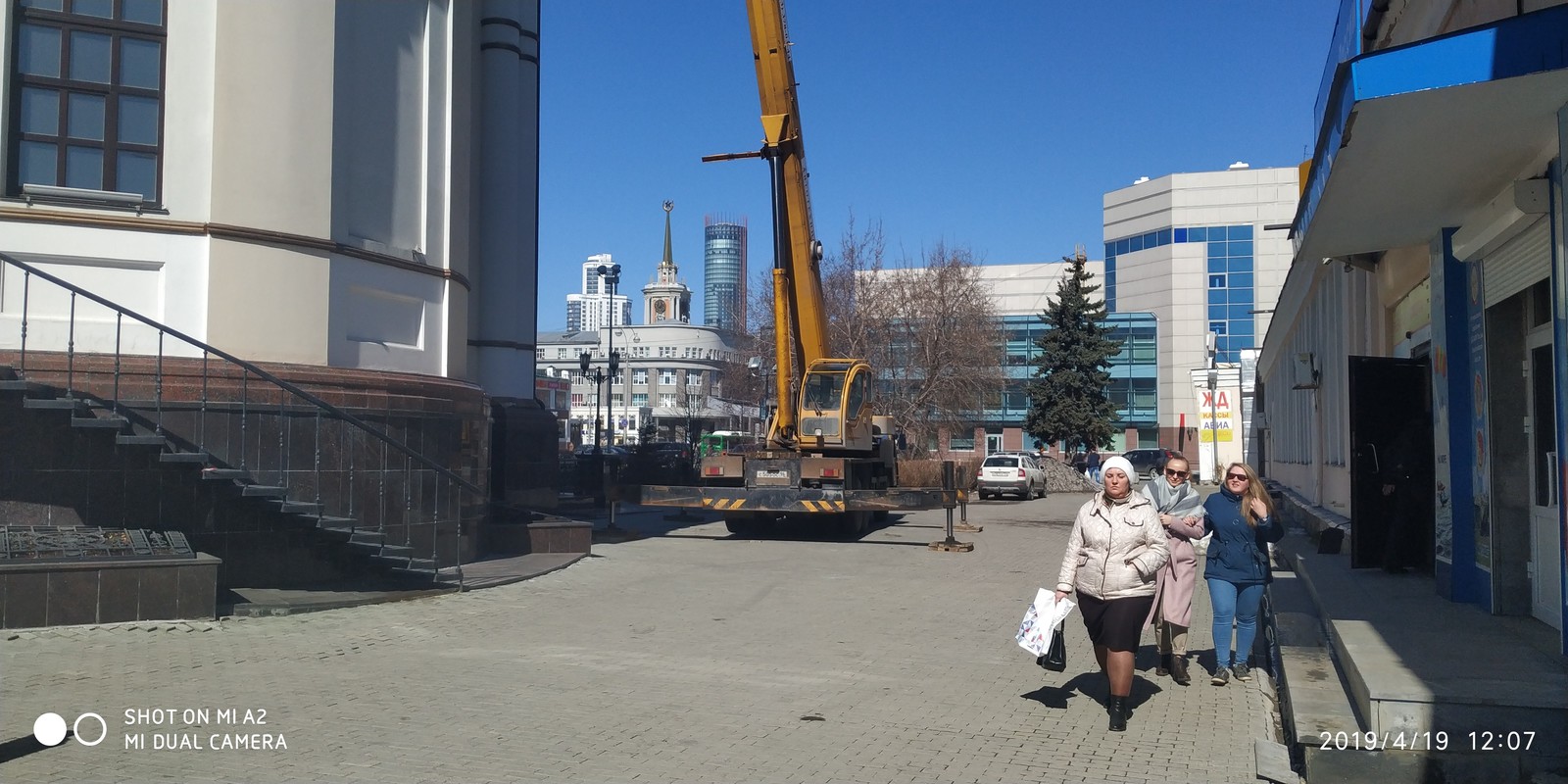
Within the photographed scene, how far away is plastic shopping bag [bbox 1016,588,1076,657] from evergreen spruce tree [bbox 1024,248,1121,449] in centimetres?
4906

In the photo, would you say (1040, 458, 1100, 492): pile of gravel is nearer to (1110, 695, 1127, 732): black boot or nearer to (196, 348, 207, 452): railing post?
(196, 348, 207, 452): railing post

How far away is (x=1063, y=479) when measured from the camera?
151 ft

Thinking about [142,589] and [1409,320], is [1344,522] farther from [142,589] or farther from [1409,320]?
[142,589]

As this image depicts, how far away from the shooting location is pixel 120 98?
1239 centimetres

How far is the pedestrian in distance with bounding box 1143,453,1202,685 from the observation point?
886 centimetres

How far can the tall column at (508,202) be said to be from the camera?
67.0 ft

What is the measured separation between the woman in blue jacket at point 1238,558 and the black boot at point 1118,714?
175cm

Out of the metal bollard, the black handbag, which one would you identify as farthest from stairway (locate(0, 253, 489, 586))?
the metal bollard

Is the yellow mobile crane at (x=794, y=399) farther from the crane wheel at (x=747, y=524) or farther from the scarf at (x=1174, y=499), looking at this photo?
the scarf at (x=1174, y=499)

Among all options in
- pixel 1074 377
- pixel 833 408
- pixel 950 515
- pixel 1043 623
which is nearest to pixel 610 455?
pixel 833 408

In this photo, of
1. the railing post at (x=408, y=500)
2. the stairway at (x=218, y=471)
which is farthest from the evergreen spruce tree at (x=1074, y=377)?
the stairway at (x=218, y=471)

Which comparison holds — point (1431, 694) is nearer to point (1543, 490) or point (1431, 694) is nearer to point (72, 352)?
point (1543, 490)

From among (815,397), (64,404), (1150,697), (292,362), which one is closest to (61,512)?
(64,404)
